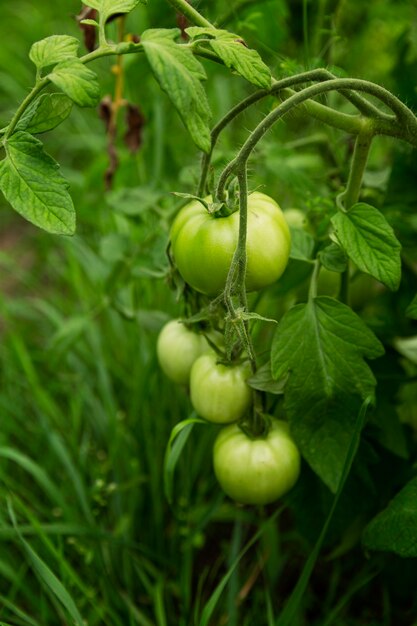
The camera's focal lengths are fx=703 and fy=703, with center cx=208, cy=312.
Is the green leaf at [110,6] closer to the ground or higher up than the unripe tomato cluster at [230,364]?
higher up

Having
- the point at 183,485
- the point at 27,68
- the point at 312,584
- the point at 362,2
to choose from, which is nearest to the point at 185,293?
the point at 183,485

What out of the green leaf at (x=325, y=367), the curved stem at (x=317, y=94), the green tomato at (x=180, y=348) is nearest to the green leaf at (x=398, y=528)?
the green leaf at (x=325, y=367)

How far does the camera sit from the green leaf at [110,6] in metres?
0.73

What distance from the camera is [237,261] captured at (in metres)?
0.75

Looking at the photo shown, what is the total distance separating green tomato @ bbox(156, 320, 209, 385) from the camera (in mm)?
964

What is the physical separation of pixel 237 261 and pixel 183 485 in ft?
2.49

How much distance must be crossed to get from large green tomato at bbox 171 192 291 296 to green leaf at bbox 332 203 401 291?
72 mm

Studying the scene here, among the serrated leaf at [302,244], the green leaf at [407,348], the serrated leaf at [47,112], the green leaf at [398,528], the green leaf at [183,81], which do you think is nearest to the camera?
the green leaf at [183,81]

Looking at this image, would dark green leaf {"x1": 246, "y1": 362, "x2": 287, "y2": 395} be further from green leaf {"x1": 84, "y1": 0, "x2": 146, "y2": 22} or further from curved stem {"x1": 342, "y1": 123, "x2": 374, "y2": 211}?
green leaf {"x1": 84, "y1": 0, "x2": 146, "y2": 22}

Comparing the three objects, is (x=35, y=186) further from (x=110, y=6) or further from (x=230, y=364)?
(x=230, y=364)

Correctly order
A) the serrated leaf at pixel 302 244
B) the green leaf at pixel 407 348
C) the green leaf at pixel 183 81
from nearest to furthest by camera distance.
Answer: the green leaf at pixel 183 81
the serrated leaf at pixel 302 244
the green leaf at pixel 407 348

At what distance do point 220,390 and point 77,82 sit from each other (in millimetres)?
400

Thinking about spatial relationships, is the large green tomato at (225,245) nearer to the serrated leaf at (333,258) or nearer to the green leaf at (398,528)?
the serrated leaf at (333,258)

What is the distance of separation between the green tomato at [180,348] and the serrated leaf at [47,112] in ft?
1.08
